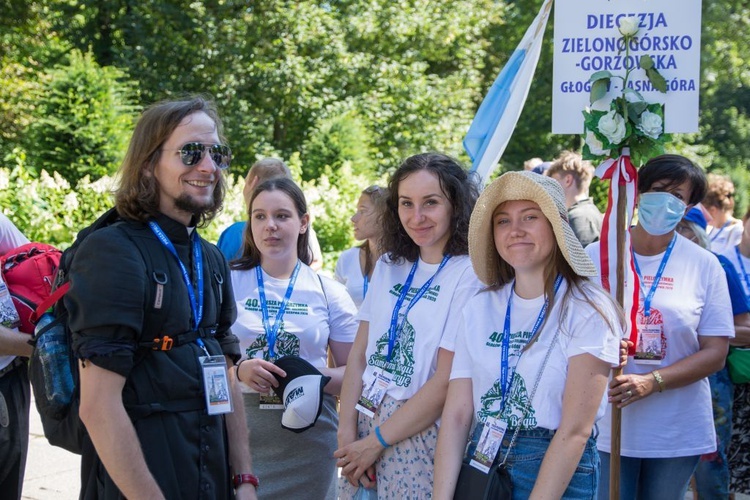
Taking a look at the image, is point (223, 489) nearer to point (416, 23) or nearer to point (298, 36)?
point (298, 36)

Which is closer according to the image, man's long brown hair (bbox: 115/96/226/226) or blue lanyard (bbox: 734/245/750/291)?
man's long brown hair (bbox: 115/96/226/226)

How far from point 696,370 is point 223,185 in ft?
7.73

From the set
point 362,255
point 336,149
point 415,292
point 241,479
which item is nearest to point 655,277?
point 415,292

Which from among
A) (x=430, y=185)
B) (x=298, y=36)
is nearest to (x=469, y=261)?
(x=430, y=185)

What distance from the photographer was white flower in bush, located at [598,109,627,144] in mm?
3869

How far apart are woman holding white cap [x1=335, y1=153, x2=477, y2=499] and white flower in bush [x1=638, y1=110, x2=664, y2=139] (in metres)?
0.90

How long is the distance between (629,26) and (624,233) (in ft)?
3.29

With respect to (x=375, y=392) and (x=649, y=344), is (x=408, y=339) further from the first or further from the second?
(x=649, y=344)

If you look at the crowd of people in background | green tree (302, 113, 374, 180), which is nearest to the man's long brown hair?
the crowd of people in background

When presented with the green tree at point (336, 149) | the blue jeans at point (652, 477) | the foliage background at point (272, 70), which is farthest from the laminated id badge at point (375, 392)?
the green tree at point (336, 149)

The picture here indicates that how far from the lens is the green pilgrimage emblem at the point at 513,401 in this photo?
2.80m

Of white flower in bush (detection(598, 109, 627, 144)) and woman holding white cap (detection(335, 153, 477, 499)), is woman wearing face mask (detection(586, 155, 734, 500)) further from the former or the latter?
woman holding white cap (detection(335, 153, 477, 499))

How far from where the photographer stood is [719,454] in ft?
15.9

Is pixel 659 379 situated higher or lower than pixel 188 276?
lower
